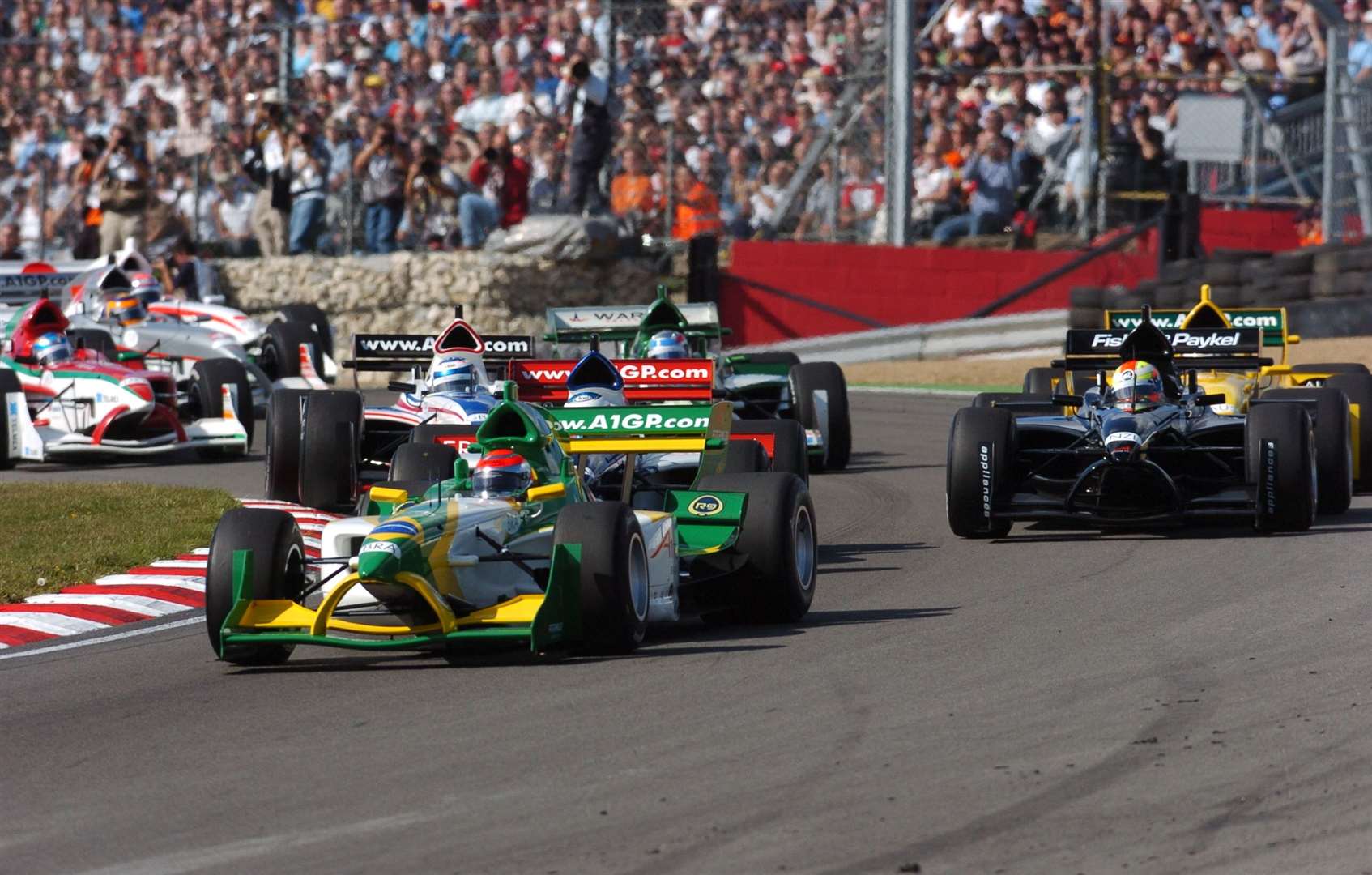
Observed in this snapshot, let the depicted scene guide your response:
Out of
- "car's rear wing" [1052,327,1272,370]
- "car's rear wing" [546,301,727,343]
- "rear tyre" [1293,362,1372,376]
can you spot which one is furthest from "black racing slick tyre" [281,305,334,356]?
"rear tyre" [1293,362,1372,376]

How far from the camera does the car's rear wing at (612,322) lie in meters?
17.5

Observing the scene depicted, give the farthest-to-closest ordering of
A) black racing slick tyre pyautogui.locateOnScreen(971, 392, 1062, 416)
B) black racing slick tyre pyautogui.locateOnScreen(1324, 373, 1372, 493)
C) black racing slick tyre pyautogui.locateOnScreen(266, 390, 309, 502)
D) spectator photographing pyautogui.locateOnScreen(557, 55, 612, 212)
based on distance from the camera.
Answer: spectator photographing pyautogui.locateOnScreen(557, 55, 612, 212)
black racing slick tyre pyautogui.locateOnScreen(266, 390, 309, 502)
black racing slick tyre pyautogui.locateOnScreen(1324, 373, 1372, 493)
black racing slick tyre pyautogui.locateOnScreen(971, 392, 1062, 416)

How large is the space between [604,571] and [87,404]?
10745mm

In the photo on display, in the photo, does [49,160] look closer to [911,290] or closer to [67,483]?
[911,290]

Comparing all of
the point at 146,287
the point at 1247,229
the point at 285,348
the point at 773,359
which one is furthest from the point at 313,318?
the point at 1247,229

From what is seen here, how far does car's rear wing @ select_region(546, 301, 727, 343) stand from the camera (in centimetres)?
1747

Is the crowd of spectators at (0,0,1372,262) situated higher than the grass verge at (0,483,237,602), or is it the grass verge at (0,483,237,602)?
the crowd of spectators at (0,0,1372,262)

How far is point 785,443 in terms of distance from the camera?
40.0 feet

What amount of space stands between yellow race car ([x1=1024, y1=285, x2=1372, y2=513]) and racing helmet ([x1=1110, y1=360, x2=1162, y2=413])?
618mm

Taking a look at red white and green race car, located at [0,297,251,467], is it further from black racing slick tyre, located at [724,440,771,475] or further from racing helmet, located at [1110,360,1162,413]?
racing helmet, located at [1110,360,1162,413]

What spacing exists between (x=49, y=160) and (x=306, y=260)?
4.93 m

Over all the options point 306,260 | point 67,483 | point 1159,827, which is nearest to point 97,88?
point 306,260

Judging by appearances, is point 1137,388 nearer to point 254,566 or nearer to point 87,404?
point 254,566

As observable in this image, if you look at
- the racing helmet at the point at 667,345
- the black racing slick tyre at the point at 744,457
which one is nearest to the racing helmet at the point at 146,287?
the racing helmet at the point at 667,345
